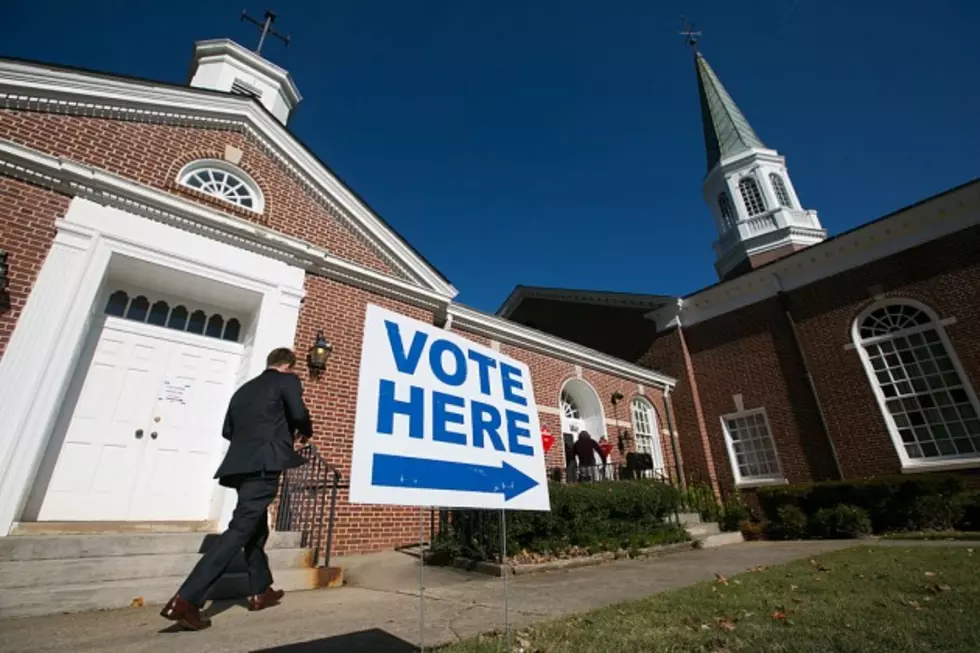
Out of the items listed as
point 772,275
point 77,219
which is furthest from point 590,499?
point 772,275

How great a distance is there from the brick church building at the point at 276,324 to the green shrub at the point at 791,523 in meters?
2.10

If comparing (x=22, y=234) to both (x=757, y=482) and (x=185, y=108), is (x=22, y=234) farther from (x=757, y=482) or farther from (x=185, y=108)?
(x=757, y=482)

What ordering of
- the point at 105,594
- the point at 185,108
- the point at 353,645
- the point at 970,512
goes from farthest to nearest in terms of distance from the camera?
the point at 970,512 < the point at 185,108 < the point at 105,594 < the point at 353,645

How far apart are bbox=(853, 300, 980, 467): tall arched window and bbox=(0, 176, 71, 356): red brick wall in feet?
54.5

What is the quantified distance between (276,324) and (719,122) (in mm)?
23584

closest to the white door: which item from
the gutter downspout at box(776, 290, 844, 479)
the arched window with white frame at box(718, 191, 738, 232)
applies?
the gutter downspout at box(776, 290, 844, 479)

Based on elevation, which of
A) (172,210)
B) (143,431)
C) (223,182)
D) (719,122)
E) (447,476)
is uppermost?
(719,122)

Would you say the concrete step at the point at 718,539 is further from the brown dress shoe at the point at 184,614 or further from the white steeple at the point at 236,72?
the white steeple at the point at 236,72

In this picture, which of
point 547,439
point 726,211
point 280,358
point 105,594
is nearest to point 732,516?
point 547,439

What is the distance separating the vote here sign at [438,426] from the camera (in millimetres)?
1990

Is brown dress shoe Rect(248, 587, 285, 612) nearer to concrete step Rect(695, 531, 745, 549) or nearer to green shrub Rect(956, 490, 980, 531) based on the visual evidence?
concrete step Rect(695, 531, 745, 549)

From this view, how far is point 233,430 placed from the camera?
11.4 ft

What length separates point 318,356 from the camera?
697 cm

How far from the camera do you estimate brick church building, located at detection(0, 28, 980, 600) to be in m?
5.44
